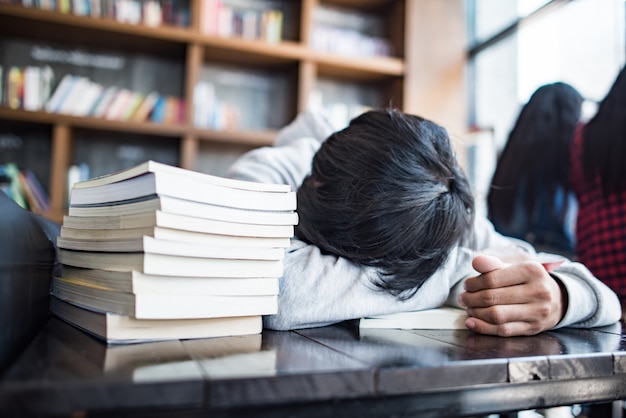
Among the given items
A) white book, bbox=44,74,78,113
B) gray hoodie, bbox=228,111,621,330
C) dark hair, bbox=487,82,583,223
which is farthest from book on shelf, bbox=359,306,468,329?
white book, bbox=44,74,78,113

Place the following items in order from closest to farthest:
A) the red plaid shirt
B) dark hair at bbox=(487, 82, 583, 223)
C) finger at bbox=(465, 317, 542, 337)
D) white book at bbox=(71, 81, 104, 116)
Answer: finger at bbox=(465, 317, 542, 337) < the red plaid shirt < dark hair at bbox=(487, 82, 583, 223) < white book at bbox=(71, 81, 104, 116)

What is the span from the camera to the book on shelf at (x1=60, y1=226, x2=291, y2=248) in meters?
0.56

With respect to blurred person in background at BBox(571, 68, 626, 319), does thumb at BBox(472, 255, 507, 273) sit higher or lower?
lower

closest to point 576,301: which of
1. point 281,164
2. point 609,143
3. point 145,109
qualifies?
point 281,164

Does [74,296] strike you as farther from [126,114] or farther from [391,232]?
[126,114]

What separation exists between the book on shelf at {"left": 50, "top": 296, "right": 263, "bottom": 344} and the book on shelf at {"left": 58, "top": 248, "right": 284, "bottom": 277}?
0.05 meters

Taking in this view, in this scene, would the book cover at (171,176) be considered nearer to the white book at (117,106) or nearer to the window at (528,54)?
the window at (528,54)

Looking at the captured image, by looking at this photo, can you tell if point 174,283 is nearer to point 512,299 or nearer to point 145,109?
point 512,299

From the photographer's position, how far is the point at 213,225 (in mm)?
599

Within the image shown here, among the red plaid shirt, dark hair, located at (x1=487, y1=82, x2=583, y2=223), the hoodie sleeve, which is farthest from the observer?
dark hair, located at (x1=487, y1=82, x2=583, y2=223)

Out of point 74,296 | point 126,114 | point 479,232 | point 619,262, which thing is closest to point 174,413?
point 74,296

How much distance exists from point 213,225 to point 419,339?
0.29 m

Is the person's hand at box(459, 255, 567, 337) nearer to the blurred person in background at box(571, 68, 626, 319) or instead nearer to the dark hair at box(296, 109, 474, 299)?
the dark hair at box(296, 109, 474, 299)

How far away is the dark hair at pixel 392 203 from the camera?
29.6 inches
